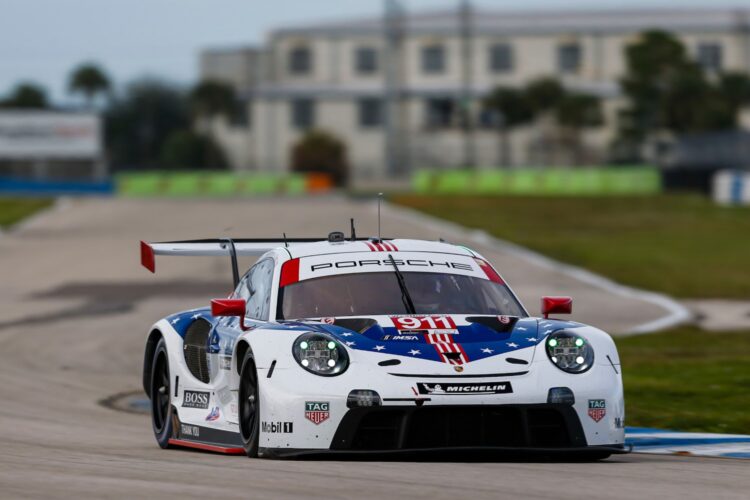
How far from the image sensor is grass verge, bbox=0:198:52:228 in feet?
136

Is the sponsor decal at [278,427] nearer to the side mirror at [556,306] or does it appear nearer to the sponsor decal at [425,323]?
the sponsor decal at [425,323]

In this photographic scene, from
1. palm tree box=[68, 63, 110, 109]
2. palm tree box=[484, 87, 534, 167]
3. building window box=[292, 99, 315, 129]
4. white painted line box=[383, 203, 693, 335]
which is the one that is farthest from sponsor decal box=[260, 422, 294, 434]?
palm tree box=[68, 63, 110, 109]

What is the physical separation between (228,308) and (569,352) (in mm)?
1911

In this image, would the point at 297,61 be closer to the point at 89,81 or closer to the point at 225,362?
the point at 89,81

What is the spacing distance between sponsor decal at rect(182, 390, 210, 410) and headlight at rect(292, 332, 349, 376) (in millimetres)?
1330

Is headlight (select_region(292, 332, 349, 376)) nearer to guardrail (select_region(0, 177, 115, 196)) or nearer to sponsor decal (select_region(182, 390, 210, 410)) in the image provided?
sponsor decal (select_region(182, 390, 210, 410))

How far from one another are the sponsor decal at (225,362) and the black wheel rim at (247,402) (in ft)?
1.32

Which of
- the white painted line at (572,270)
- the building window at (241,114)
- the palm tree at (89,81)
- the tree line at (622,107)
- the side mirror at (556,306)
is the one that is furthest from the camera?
the palm tree at (89,81)

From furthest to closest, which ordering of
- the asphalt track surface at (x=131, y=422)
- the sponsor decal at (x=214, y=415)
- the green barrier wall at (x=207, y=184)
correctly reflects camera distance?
the green barrier wall at (x=207, y=184) < the sponsor decal at (x=214, y=415) < the asphalt track surface at (x=131, y=422)

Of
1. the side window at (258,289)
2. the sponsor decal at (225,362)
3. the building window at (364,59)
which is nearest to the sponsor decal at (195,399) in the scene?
the sponsor decal at (225,362)

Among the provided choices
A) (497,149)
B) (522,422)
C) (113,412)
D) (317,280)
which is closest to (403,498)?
(522,422)

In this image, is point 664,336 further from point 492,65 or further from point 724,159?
point 492,65

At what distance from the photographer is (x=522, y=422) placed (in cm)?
785

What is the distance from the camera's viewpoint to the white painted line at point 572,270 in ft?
66.2
